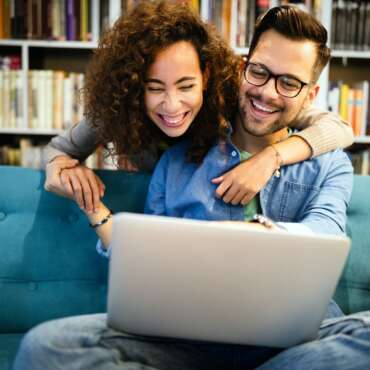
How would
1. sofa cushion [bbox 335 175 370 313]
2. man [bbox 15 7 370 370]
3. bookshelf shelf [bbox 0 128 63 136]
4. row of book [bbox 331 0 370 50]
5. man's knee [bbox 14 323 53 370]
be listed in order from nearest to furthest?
man's knee [bbox 14 323 53 370], man [bbox 15 7 370 370], sofa cushion [bbox 335 175 370 313], row of book [bbox 331 0 370 50], bookshelf shelf [bbox 0 128 63 136]

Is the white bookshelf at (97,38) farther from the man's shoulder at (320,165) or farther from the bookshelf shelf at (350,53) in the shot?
the man's shoulder at (320,165)

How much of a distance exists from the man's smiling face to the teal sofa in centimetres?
28

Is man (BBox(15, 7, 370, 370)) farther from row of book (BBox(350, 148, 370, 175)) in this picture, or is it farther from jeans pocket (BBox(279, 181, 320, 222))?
row of book (BBox(350, 148, 370, 175))

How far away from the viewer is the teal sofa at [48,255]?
133cm

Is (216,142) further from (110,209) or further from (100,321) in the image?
(100,321)

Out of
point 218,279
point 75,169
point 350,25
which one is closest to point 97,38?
point 350,25

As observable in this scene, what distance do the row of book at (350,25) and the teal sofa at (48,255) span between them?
1.25 m

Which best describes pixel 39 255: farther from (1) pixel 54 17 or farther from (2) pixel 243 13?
(2) pixel 243 13

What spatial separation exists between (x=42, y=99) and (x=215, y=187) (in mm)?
1429

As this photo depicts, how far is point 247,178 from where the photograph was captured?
1213mm

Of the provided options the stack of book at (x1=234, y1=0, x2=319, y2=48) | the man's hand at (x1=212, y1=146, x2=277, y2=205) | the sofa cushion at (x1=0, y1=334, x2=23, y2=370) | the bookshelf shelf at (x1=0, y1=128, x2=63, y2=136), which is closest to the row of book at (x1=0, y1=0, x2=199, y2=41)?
the stack of book at (x1=234, y1=0, x2=319, y2=48)

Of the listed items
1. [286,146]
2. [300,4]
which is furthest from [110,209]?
[300,4]

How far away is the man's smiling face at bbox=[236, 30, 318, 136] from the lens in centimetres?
126

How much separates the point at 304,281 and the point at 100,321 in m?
0.41
